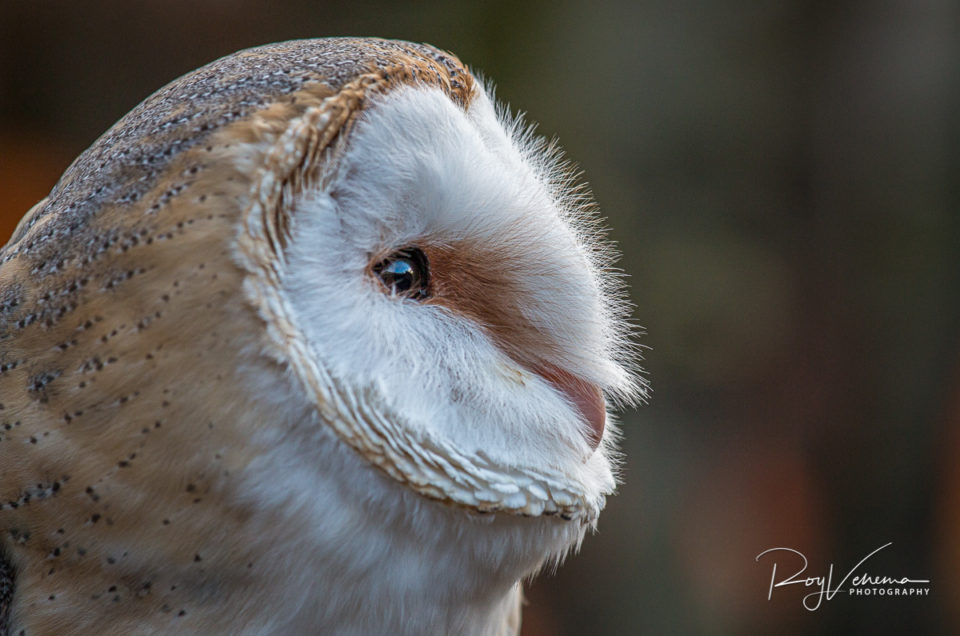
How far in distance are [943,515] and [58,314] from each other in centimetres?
250

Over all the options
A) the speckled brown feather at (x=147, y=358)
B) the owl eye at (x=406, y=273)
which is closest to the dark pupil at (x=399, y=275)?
the owl eye at (x=406, y=273)

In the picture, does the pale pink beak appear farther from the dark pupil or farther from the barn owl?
the dark pupil

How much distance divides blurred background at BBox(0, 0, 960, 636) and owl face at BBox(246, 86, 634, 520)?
5.48 feet

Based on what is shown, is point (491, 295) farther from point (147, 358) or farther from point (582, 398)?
point (147, 358)

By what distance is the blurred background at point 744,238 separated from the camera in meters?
2.34

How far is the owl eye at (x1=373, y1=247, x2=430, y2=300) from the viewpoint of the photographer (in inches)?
26.5

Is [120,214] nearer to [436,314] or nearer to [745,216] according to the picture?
[436,314]

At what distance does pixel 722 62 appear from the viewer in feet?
7.91

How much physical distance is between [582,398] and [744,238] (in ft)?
5.97

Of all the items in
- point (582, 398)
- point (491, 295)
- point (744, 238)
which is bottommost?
point (744, 238)

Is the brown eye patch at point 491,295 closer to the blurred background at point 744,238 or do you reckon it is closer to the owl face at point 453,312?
the owl face at point 453,312

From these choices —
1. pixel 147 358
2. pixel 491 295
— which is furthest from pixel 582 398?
pixel 147 358

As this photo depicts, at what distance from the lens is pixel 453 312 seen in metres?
0.72

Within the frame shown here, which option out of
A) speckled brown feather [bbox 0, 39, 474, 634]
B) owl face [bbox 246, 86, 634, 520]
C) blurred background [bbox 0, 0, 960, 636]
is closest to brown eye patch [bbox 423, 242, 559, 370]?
owl face [bbox 246, 86, 634, 520]
